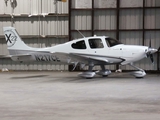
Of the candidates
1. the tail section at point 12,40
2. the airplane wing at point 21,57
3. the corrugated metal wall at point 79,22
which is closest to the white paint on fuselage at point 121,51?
the airplane wing at point 21,57

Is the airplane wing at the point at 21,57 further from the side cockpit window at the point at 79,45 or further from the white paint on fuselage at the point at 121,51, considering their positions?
the white paint on fuselage at the point at 121,51

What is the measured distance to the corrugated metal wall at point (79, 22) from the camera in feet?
53.5

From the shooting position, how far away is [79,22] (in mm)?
17078

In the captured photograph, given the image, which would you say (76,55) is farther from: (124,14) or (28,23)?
(28,23)

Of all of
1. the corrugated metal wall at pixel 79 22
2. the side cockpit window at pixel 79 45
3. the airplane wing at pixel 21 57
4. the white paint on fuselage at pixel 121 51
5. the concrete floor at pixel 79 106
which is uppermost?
Result: the corrugated metal wall at pixel 79 22

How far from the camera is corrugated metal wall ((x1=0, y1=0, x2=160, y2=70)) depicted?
16.3m

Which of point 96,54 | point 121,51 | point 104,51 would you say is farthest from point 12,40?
point 121,51

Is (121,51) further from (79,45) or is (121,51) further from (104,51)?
(79,45)

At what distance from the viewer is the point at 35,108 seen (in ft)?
19.4

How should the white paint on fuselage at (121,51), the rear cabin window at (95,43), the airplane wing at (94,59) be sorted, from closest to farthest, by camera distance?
the white paint on fuselage at (121,51) < the airplane wing at (94,59) < the rear cabin window at (95,43)

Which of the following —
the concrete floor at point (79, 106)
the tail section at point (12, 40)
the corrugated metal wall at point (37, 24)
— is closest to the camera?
the concrete floor at point (79, 106)

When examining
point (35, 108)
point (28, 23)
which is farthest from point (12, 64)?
point (35, 108)

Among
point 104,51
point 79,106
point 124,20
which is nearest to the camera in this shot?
point 79,106

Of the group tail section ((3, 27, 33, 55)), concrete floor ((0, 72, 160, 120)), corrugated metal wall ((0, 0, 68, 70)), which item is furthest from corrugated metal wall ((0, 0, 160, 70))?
concrete floor ((0, 72, 160, 120))
